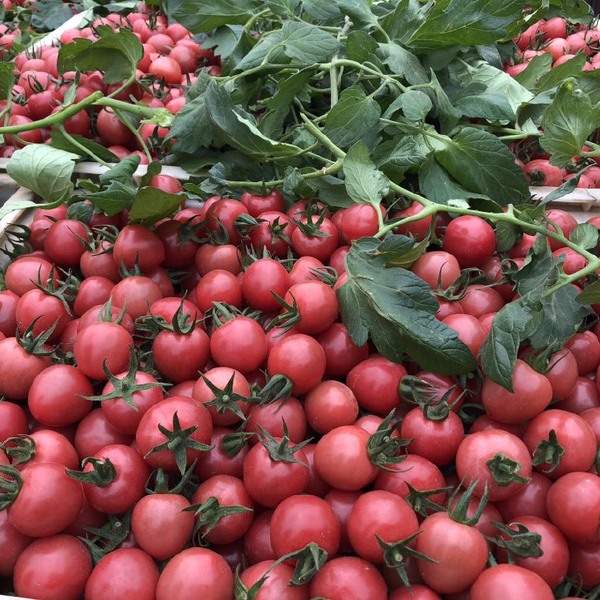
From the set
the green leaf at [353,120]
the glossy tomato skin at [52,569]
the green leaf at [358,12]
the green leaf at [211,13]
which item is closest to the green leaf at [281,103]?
the green leaf at [353,120]

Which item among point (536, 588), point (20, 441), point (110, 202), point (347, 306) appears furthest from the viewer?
point (110, 202)

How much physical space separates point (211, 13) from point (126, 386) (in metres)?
1.33

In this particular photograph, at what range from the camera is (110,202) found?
122cm

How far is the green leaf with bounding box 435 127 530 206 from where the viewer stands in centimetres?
137

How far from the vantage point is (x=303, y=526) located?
2.57 feet

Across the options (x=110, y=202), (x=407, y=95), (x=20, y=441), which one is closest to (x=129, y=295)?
(x=110, y=202)

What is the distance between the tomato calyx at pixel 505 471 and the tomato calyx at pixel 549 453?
65 millimetres

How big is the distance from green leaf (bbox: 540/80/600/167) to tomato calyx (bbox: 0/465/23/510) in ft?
3.94

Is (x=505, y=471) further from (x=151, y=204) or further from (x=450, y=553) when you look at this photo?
(x=151, y=204)

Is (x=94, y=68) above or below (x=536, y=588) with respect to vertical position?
above

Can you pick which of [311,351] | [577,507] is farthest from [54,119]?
[577,507]

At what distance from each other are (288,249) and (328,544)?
2.11ft

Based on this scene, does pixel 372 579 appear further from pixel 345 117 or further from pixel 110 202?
pixel 345 117

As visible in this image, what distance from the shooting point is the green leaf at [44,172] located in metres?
1.39
